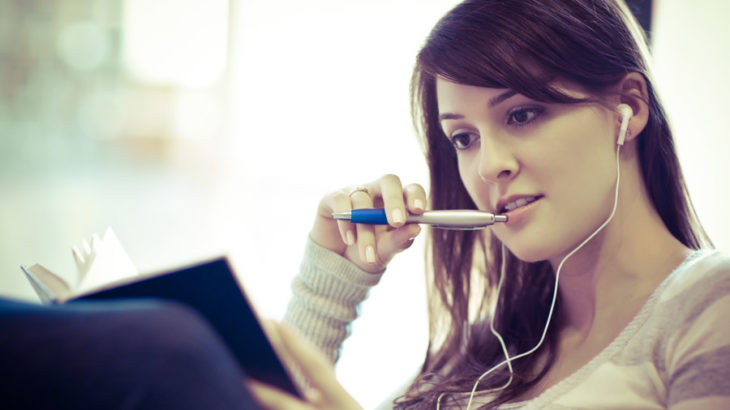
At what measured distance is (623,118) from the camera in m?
0.84

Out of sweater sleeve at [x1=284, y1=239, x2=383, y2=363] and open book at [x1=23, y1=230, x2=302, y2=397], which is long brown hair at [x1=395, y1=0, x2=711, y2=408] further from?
open book at [x1=23, y1=230, x2=302, y2=397]

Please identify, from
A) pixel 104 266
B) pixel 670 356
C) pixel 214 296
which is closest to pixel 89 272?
pixel 104 266

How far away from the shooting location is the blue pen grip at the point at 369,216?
90cm

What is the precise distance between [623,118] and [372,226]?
0.42 m

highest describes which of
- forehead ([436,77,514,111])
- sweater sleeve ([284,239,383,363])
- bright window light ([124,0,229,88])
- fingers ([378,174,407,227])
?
bright window light ([124,0,229,88])

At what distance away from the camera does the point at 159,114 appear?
1602mm

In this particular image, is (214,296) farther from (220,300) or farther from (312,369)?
(312,369)

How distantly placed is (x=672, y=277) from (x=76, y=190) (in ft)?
4.96

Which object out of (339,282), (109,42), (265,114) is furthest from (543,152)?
(109,42)

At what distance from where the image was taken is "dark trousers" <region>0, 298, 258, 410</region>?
13.7 inches

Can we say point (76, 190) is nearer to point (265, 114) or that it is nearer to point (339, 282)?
point (265, 114)

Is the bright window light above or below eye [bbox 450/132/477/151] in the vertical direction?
above

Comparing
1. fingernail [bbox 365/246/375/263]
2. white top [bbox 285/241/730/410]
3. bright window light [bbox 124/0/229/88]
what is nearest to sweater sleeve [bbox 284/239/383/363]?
fingernail [bbox 365/246/375/263]

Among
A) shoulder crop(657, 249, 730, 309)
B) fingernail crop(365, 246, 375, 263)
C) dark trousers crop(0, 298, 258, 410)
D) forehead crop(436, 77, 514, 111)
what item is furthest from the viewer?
fingernail crop(365, 246, 375, 263)
